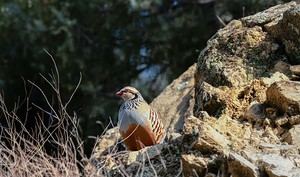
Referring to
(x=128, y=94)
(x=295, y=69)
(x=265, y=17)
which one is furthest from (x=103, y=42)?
(x=295, y=69)

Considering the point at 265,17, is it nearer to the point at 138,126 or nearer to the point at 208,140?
the point at 138,126

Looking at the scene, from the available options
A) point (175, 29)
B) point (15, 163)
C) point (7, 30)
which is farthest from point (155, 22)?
point (15, 163)

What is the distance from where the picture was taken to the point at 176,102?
20.6 feet

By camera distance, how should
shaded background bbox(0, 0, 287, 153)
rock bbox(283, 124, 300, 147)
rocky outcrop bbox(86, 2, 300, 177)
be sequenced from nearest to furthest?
rocky outcrop bbox(86, 2, 300, 177), rock bbox(283, 124, 300, 147), shaded background bbox(0, 0, 287, 153)

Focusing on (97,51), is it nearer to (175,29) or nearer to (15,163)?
(175,29)

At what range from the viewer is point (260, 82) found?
13.1ft

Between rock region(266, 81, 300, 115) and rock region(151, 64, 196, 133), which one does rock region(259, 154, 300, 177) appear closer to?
rock region(266, 81, 300, 115)

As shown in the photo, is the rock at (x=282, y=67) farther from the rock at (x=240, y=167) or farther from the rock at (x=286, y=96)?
the rock at (x=240, y=167)

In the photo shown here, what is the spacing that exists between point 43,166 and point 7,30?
6635 mm

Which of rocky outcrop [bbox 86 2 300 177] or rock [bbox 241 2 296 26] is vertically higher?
rock [bbox 241 2 296 26]

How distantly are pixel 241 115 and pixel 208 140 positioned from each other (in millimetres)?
502

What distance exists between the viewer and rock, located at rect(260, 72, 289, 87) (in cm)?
399

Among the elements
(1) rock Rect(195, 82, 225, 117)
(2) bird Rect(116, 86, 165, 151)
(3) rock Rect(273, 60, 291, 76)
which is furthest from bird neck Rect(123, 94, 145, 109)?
(3) rock Rect(273, 60, 291, 76)

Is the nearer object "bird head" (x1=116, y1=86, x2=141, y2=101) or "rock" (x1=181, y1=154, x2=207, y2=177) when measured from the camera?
"rock" (x1=181, y1=154, x2=207, y2=177)
